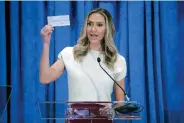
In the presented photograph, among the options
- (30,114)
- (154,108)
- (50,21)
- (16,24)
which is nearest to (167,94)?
(154,108)

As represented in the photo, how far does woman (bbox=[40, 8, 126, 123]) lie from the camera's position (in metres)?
1.88

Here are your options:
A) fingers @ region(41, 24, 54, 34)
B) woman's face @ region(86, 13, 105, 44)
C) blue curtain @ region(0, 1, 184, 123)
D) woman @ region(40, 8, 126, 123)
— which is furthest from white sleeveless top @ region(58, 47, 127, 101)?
blue curtain @ region(0, 1, 184, 123)

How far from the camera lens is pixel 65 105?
4.63ft

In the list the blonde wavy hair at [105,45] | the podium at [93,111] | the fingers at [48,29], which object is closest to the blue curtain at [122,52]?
the blonde wavy hair at [105,45]

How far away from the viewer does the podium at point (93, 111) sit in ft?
4.61

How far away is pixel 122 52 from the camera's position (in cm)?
299

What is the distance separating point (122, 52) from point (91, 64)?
1.06 metres

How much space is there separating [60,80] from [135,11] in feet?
2.80

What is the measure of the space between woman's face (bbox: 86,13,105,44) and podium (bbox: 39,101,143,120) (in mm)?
701

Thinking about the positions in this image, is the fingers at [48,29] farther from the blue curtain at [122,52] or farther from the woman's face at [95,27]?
the blue curtain at [122,52]

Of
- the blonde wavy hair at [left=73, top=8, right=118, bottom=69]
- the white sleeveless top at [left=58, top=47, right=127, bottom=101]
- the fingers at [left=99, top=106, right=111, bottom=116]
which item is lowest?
the fingers at [left=99, top=106, right=111, bottom=116]

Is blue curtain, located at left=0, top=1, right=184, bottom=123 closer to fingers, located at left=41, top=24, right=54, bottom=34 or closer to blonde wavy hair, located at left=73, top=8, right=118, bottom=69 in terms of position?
blonde wavy hair, located at left=73, top=8, right=118, bottom=69

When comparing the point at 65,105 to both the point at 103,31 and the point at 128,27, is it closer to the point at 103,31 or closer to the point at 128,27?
the point at 103,31

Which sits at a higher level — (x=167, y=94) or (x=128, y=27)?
(x=128, y=27)
